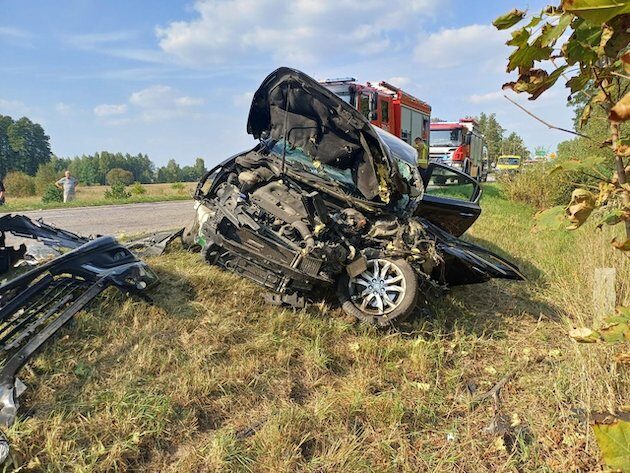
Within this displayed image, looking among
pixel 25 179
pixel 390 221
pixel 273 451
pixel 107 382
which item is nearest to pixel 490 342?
pixel 390 221

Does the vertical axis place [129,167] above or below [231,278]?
above

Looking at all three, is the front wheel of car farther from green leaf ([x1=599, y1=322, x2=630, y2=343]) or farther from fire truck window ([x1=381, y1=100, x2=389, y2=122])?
fire truck window ([x1=381, y1=100, x2=389, y2=122])

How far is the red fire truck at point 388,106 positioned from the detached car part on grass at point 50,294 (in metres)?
7.86

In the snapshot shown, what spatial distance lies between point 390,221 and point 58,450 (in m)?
3.12

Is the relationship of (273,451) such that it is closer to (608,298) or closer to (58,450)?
(58,450)

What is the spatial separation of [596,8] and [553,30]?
1.35 ft

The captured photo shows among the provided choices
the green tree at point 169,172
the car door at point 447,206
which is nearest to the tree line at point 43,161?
the green tree at point 169,172

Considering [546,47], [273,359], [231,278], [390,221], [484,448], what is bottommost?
[484,448]

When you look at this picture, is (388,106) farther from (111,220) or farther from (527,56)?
(527,56)

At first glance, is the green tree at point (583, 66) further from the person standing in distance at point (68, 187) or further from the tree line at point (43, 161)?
the tree line at point (43, 161)

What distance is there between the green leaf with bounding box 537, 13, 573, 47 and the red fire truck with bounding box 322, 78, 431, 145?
31.8ft

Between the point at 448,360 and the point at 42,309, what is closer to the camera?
the point at 42,309

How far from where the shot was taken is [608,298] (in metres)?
3.37

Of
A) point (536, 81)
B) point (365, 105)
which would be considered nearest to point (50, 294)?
point (536, 81)
